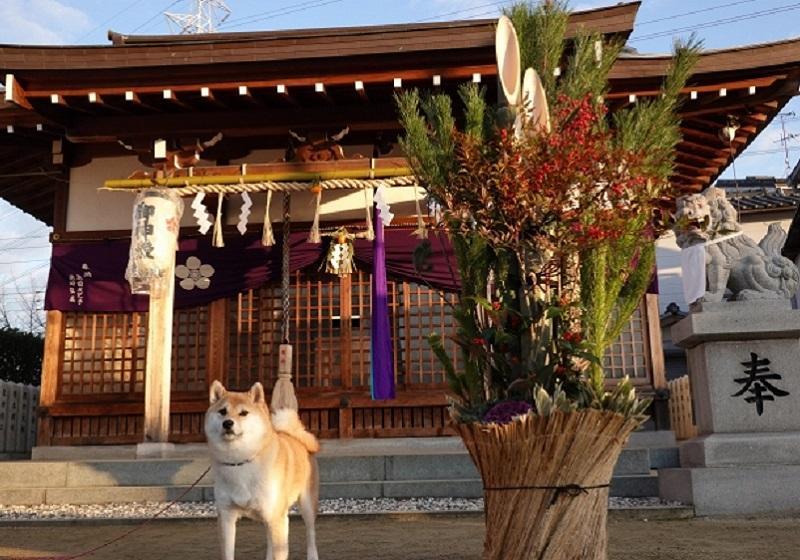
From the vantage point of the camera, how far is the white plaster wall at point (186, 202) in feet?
34.9

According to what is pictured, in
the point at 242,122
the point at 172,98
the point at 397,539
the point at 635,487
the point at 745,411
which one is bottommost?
the point at 397,539

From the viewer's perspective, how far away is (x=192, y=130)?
9.82m

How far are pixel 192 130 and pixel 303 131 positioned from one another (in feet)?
5.08

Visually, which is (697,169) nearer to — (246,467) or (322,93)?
(322,93)

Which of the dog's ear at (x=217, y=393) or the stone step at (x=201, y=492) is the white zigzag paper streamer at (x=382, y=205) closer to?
the stone step at (x=201, y=492)

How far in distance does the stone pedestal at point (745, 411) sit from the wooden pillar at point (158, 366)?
20.1 ft

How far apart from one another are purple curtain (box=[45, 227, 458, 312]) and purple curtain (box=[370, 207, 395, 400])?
2.17ft

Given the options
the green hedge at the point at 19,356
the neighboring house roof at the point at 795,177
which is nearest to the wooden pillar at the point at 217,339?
the green hedge at the point at 19,356

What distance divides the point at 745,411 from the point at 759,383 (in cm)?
30

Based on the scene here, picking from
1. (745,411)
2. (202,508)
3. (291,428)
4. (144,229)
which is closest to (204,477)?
(202,508)

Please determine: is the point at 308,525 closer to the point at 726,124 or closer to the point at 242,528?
the point at 242,528

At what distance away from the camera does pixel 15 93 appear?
30.0 feet

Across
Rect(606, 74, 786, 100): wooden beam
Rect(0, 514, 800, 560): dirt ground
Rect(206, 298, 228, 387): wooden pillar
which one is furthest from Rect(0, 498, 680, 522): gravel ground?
Rect(606, 74, 786, 100): wooden beam

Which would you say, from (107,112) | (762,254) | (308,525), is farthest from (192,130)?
(762,254)
